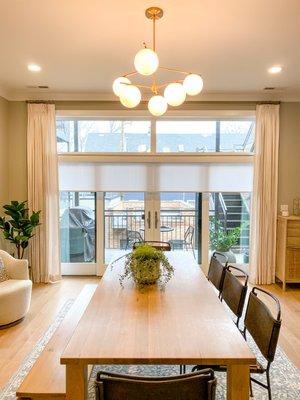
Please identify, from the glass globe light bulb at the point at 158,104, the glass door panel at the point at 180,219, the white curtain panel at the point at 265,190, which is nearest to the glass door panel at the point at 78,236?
the glass door panel at the point at 180,219

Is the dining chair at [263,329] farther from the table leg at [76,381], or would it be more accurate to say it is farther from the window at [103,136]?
the window at [103,136]

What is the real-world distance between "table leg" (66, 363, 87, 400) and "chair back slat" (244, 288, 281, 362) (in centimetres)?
100

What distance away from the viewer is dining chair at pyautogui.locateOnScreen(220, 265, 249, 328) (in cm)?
226

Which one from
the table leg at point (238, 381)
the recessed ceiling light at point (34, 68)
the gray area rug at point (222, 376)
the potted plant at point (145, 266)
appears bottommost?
the gray area rug at point (222, 376)

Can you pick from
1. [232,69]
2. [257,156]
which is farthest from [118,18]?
[257,156]

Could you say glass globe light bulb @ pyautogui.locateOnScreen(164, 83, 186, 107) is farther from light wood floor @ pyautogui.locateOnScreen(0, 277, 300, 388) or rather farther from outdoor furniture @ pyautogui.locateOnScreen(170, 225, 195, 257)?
outdoor furniture @ pyautogui.locateOnScreen(170, 225, 195, 257)

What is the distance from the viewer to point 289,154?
16.8 ft

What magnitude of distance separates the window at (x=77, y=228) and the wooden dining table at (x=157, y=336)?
10.5ft

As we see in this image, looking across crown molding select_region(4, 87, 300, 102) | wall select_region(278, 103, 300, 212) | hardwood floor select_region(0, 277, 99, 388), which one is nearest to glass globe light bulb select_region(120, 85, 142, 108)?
hardwood floor select_region(0, 277, 99, 388)

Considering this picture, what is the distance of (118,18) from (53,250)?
356cm

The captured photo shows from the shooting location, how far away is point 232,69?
3961 mm

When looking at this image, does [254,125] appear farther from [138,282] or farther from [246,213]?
[138,282]

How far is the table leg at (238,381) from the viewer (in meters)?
1.50

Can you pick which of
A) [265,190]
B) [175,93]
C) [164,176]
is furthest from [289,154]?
[175,93]
